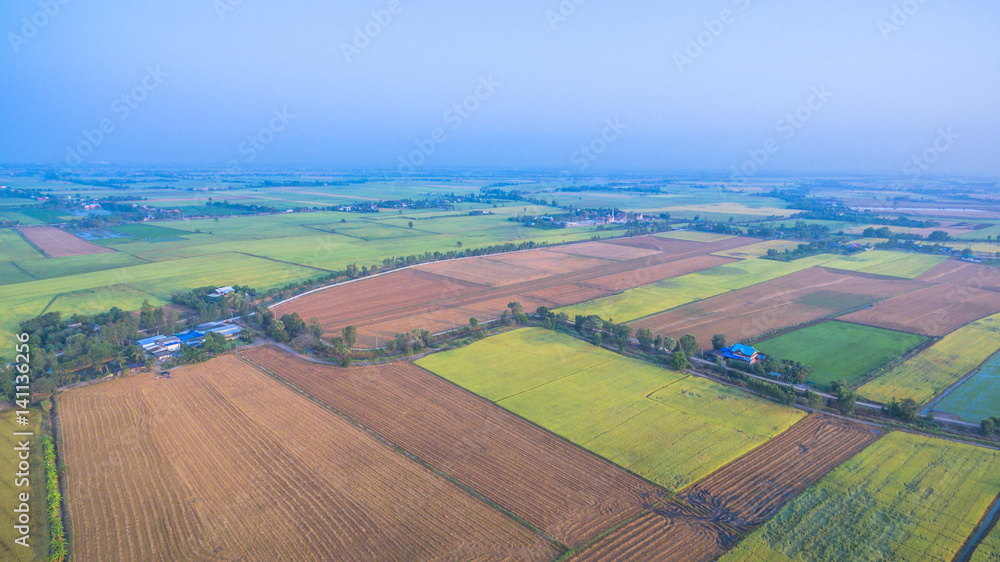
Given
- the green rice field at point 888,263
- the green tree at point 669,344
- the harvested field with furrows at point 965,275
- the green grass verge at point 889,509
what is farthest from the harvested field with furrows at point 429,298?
the green grass verge at point 889,509

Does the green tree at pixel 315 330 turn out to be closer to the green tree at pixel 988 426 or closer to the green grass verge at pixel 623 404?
the green grass verge at pixel 623 404

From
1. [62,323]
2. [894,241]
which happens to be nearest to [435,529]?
[62,323]

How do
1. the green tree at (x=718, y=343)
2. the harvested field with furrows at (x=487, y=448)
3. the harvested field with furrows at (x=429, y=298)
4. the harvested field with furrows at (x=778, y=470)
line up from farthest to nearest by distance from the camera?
the harvested field with furrows at (x=429, y=298)
the green tree at (x=718, y=343)
the harvested field with furrows at (x=778, y=470)
the harvested field with furrows at (x=487, y=448)

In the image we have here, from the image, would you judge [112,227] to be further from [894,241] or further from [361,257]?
[894,241]

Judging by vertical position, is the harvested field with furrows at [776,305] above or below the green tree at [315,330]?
below

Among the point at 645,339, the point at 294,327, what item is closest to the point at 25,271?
the point at 294,327

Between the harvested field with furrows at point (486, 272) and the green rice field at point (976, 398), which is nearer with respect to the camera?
the green rice field at point (976, 398)

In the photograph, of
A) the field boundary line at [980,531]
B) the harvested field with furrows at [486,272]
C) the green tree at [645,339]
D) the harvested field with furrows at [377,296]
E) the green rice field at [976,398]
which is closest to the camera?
the field boundary line at [980,531]
